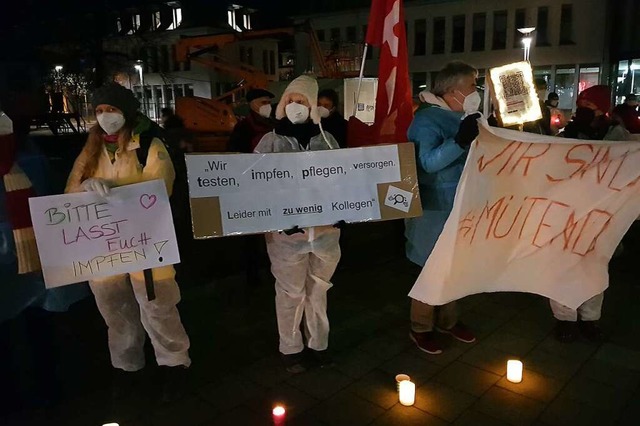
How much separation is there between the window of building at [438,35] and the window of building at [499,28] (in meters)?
3.29

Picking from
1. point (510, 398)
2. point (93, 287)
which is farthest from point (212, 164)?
point (510, 398)

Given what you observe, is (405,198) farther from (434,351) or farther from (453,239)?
(434,351)

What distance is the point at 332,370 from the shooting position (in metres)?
3.82

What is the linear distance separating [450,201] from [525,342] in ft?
4.33

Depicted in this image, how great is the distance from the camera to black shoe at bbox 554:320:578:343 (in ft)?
13.7

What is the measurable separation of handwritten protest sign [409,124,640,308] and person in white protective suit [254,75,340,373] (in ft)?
2.18

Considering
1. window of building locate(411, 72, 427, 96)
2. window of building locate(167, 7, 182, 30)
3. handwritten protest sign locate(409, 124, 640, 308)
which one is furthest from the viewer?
window of building locate(167, 7, 182, 30)

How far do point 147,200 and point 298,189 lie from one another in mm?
898

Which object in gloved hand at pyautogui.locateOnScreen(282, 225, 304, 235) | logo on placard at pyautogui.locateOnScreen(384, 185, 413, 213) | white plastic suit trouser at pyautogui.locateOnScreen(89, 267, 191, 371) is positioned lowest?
white plastic suit trouser at pyautogui.locateOnScreen(89, 267, 191, 371)

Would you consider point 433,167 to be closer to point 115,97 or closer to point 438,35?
point 115,97

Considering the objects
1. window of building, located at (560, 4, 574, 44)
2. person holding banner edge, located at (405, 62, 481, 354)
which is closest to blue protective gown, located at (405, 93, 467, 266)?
person holding banner edge, located at (405, 62, 481, 354)

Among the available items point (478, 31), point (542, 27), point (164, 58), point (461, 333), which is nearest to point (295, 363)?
point (461, 333)

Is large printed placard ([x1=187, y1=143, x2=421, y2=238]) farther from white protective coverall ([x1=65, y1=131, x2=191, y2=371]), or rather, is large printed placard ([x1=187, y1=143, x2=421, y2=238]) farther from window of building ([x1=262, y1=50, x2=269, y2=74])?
window of building ([x1=262, y1=50, x2=269, y2=74])

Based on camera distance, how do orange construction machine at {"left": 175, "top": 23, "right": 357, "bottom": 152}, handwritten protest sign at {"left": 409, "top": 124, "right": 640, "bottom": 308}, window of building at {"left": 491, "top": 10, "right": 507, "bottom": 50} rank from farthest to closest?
1. window of building at {"left": 491, "top": 10, "right": 507, "bottom": 50}
2. orange construction machine at {"left": 175, "top": 23, "right": 357, "bottom": 152}
3. handwritten protest sign at {"left": 409, "top": 124, "right": 640, "bottom": 308}
